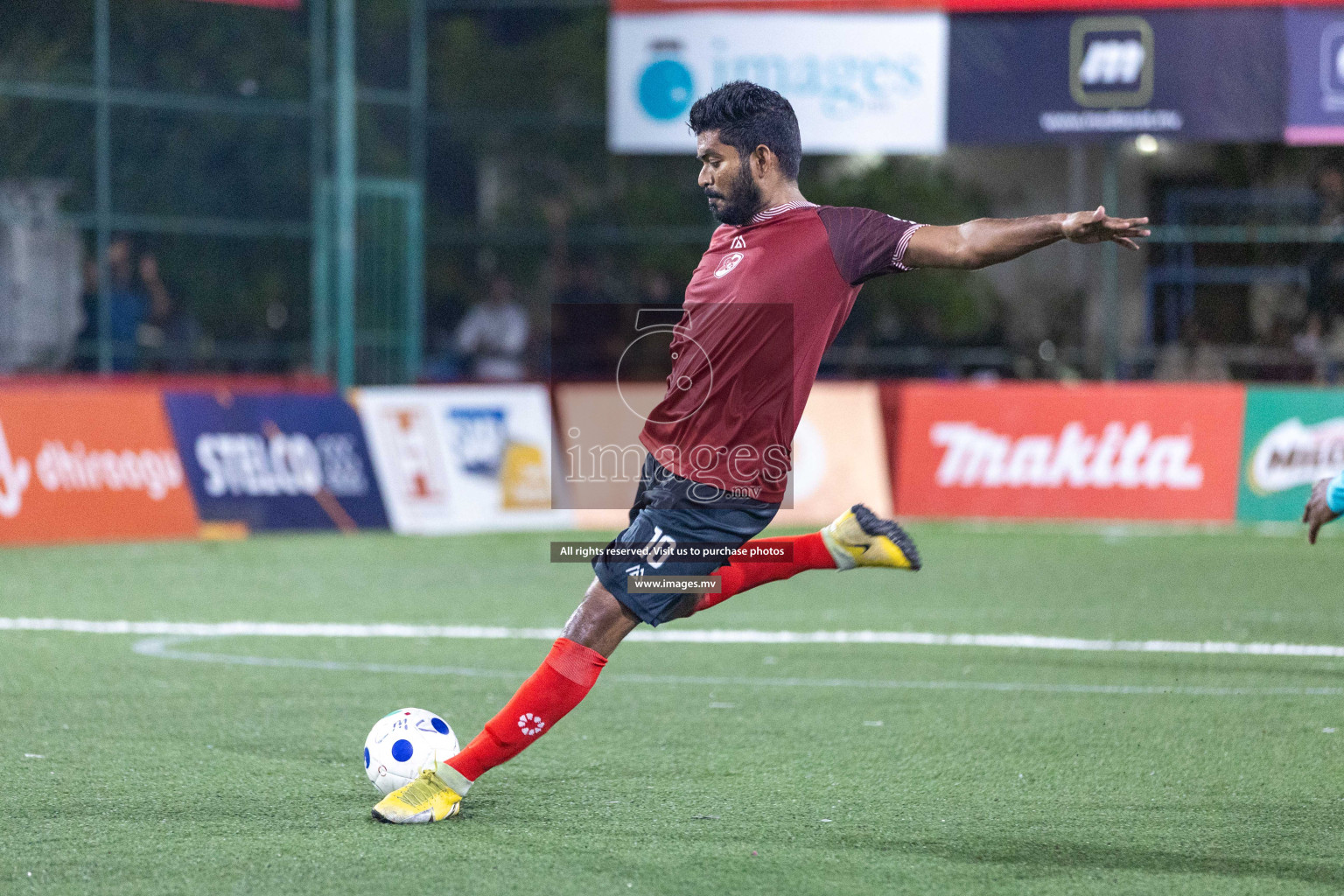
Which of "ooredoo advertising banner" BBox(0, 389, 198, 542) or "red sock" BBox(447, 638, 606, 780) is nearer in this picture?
"red sock" BBox(447, 638, 606, 780)

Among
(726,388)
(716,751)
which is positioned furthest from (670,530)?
(716,751)

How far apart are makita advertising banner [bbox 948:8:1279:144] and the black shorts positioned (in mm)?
12838

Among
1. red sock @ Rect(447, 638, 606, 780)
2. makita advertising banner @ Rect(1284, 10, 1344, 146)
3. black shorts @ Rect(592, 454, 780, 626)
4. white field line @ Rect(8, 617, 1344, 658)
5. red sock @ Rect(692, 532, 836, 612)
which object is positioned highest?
makita advertising banner @ Rect(1284, 10, 1344, 146)

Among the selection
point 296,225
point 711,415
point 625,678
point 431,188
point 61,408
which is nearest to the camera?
point 711,415

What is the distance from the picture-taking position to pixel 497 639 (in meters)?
9.56

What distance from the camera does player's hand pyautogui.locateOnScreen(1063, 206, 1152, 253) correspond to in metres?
5.05

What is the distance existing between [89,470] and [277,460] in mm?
1525

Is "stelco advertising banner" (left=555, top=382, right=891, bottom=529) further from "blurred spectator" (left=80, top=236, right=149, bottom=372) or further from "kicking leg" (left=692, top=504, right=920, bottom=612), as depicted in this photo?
"kicking leg" (left=692, top=504, right=920, bottom=612)

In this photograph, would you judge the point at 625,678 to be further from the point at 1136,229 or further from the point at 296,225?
the point at 296,225

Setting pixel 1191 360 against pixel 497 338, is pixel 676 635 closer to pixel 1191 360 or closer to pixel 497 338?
pixel 497 338

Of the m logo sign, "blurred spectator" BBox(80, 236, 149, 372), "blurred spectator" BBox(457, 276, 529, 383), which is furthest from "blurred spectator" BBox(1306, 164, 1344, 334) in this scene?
"blurred spectator" BBox(80, 236, 149, 372)

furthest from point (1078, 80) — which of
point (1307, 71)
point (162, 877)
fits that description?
point (162, 877)

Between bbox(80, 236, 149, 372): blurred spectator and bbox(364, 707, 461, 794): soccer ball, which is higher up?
bbox(80, 236, 149, 372): blurred spectator

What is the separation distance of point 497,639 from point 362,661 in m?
0.97
